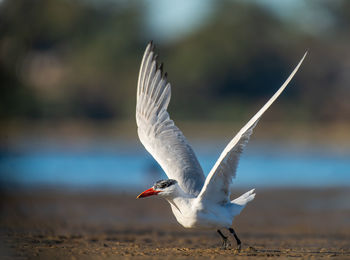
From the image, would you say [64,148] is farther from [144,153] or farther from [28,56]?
[28,56]

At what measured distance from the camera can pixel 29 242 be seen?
32.8 feet

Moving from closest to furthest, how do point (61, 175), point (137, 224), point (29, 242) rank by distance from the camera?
point (29, 242) < point (137, 224) < point (61, 175)

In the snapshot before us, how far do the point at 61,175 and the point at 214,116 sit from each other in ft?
83.8

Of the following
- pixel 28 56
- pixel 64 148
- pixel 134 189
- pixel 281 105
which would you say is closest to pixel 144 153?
pixel 64 148

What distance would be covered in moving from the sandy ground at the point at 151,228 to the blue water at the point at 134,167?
2701mm

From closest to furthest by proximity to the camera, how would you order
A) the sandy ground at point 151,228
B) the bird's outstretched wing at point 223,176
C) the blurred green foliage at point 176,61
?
1. the bird's outstretched wing at point 223,176
2. the sandy ground at point 151,228
3. the blurred green foliage at point 176,61

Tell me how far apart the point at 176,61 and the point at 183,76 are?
2.53 m

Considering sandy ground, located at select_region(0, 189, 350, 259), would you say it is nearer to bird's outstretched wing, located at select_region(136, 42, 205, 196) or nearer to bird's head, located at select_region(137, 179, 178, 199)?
bird's head, located at select_region(137, 179, 178, 199)

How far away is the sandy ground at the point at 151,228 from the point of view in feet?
30.1

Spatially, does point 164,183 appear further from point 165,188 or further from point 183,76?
point 183,76

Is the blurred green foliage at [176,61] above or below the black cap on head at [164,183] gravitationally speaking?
above

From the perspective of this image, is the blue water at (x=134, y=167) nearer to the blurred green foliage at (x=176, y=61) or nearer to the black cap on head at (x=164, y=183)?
the black cap on head at (x=164, y=183)

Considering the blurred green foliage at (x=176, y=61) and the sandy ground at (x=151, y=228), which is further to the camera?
the blurred green foliage at (x=176, y=61)

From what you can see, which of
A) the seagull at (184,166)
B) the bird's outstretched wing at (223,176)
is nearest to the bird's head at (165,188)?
the seagull at (184,166)
